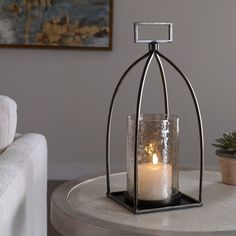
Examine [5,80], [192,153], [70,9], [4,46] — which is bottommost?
[192,153]

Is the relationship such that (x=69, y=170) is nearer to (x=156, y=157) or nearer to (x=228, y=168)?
(x=228, y=168)

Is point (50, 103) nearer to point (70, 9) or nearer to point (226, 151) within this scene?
point (70, 9)

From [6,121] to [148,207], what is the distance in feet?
1.88

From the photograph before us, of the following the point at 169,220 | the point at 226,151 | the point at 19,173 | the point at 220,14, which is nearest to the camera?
the point at 169,220

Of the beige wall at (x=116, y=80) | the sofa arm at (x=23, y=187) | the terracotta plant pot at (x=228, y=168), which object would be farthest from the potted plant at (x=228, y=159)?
the beige wall at (x=116, y=80)

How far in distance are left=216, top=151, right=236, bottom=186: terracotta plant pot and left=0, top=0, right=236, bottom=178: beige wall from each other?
7.24 feet

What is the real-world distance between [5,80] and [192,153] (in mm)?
1428

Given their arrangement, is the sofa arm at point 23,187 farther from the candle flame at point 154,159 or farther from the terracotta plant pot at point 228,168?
the terracotta plant pot at point 228,168

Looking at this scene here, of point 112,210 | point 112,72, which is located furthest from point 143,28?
point 112,210

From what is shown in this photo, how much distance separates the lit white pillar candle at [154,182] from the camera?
128cm

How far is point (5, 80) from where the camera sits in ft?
12.4

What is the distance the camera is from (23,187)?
140cm

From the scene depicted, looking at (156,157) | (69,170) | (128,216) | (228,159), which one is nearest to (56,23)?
(69,170)

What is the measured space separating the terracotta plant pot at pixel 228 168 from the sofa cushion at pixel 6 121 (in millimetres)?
643
